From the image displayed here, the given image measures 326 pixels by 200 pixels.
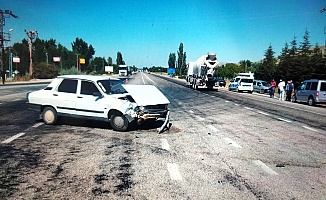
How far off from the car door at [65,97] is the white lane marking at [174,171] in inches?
200

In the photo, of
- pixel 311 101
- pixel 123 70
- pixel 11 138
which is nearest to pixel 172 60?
pixel 123 70

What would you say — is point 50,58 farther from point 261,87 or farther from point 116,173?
point 116,173

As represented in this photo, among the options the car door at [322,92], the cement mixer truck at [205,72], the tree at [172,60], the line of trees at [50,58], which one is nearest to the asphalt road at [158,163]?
the car door at [322,92]

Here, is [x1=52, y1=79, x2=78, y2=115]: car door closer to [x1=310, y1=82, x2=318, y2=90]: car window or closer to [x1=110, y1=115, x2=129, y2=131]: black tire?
[x1=110, y1=115, x2=129, y2=131]: black tire

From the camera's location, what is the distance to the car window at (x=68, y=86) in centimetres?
1045

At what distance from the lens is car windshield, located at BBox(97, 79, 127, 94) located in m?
10.3

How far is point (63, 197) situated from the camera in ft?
15.0

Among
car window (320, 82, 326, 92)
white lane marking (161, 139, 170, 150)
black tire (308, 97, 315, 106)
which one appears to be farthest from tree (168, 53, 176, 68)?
white lane marking (161, 139, 170, 150)

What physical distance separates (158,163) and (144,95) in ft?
13.0

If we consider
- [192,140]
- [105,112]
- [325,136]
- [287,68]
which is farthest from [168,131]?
[287,68]

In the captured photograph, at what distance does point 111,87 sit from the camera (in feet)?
34.5

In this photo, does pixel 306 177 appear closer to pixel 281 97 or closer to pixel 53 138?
pixel 53 138

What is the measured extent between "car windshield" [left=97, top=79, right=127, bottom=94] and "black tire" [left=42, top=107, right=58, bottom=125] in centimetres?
189

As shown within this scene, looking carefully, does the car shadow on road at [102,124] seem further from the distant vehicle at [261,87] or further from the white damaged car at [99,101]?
the distant vehicle at [261,87]
